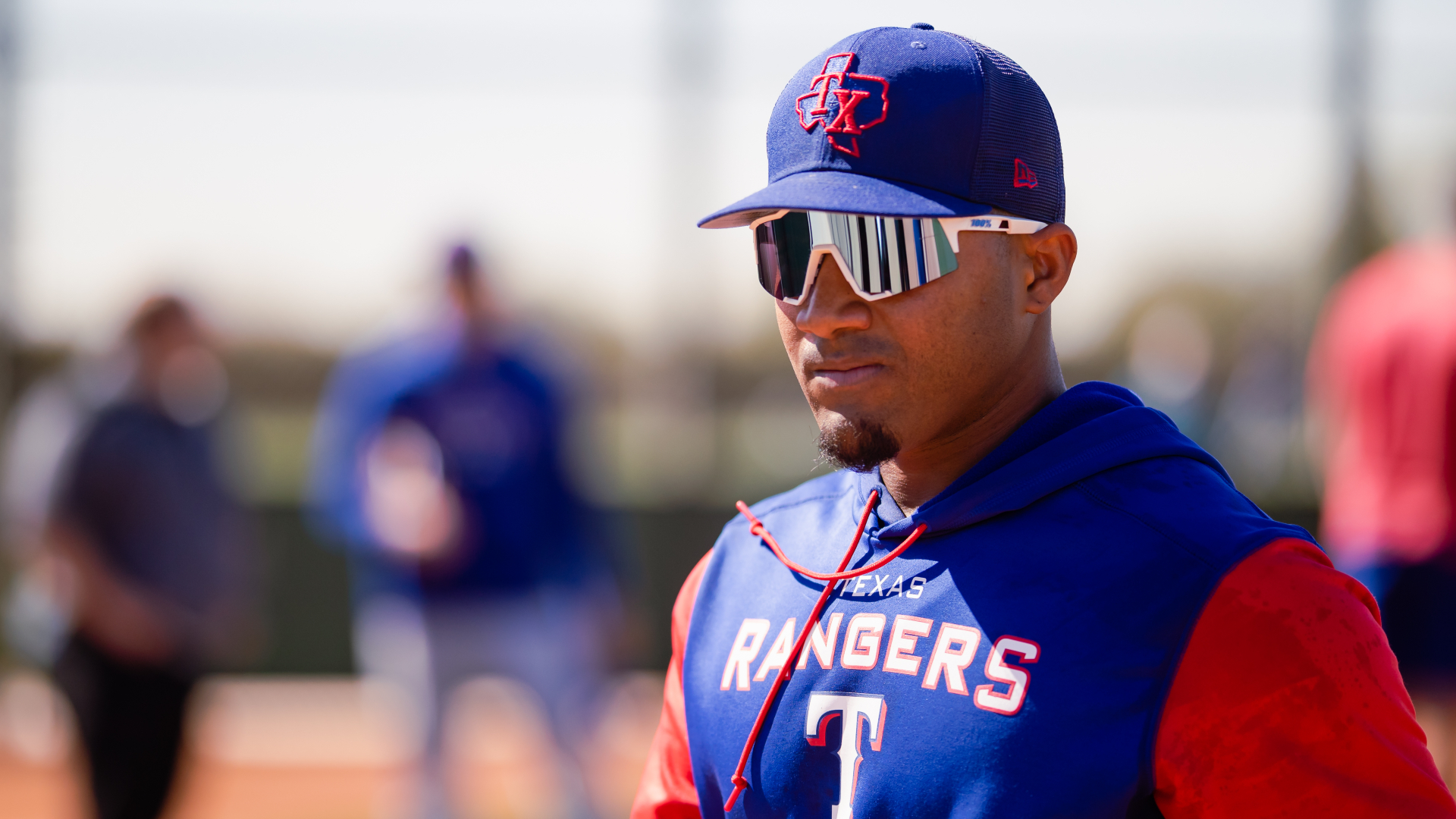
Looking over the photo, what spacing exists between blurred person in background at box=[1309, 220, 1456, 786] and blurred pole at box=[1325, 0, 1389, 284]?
5.93 m

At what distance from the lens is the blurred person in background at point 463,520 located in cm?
544

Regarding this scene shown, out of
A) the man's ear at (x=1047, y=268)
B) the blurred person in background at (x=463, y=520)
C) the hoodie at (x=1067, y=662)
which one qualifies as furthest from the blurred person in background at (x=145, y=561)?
the man's ear at (x=1047, y=268)

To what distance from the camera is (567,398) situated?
583 centimetres

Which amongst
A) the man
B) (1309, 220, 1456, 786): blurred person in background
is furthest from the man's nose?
(1309, 220, 1456, 786): blurred person in background

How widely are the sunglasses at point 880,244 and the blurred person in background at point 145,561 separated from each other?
399 centimetres

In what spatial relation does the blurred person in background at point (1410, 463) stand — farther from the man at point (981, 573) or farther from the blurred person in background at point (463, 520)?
the man at point (981, 573)

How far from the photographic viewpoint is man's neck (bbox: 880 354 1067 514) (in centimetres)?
165

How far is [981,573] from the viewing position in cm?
153

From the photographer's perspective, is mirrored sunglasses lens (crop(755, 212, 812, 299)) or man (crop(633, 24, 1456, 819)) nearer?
man (crop(633, 24, 1456, 819))

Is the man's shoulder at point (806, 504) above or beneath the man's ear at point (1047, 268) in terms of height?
beneath

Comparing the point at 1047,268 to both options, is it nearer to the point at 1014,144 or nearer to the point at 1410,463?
the point at 1014,144

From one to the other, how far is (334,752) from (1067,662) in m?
7.79

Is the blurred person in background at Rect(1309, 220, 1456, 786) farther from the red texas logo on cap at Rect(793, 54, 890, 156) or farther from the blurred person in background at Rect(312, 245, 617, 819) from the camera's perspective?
the red texas logo on cap at Rect(793, 54, 890, 156)

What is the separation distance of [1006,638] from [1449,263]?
154 inches
